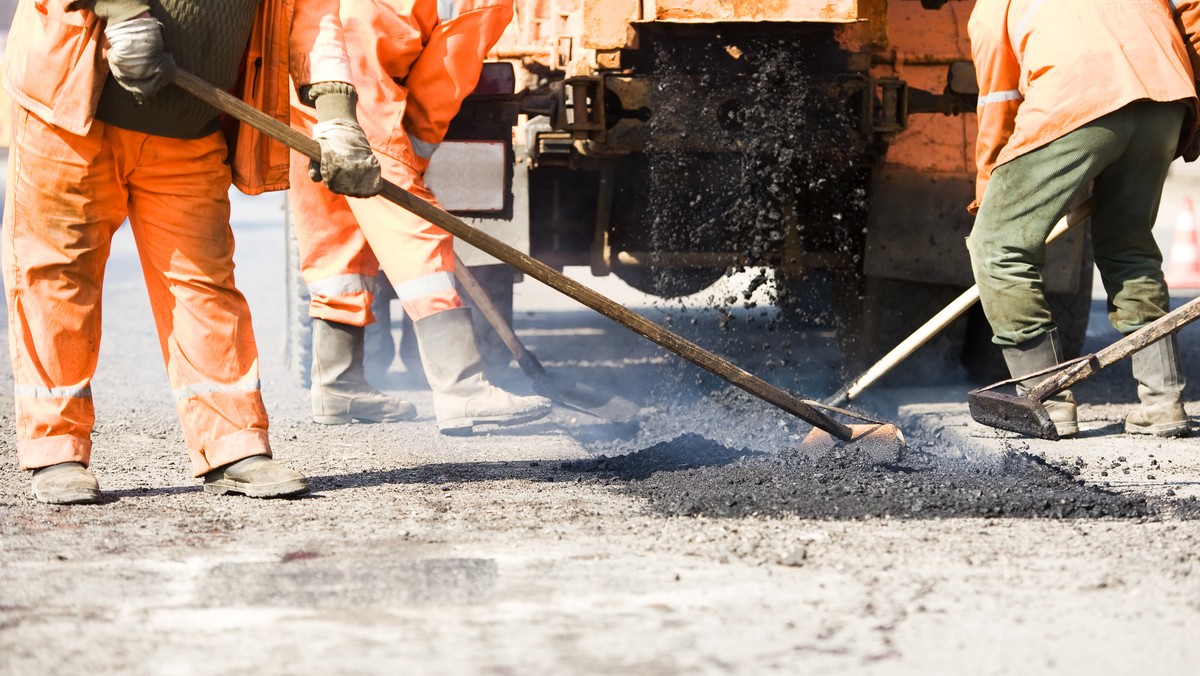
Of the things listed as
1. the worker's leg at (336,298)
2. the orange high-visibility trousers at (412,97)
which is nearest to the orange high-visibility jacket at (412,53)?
the orange high-visibility trousers at (412,97)

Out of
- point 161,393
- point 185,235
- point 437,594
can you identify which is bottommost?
point 161,393

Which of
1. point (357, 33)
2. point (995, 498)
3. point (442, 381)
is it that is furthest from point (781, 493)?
point (357, 33)

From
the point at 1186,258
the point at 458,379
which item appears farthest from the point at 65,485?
the point at 1186,258

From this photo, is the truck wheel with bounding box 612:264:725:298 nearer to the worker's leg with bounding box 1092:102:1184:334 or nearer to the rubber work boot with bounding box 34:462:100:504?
the worker's leg with bounding box 1092:102:1184:334

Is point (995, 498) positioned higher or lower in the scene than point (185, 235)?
lower

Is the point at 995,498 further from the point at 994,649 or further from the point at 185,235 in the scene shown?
the point at 185,235

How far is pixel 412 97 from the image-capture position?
15.5ft

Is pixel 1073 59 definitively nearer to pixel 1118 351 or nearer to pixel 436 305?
pixel 1118 351

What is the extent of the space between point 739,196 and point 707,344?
102 centimetres

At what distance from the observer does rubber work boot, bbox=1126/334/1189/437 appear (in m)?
4.55

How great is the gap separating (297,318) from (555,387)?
5.20ft

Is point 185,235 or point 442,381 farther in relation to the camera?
point 442,381

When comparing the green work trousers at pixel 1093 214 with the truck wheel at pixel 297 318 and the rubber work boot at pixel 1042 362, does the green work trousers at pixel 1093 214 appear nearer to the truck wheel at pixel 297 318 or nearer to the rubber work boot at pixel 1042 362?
the rubber work boot at pixel 1042 362

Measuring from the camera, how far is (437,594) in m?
2.59
